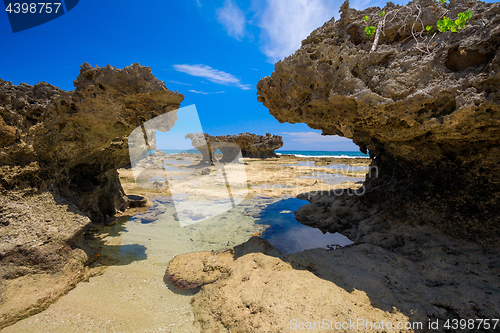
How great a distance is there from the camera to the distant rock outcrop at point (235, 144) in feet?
80.2

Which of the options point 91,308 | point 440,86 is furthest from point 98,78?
point 440,86

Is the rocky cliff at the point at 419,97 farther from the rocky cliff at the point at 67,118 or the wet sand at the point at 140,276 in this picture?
the wet sand at the point at 140,276

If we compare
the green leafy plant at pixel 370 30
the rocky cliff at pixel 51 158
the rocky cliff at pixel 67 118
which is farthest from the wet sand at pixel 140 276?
the green leafy plant at pixel 370 30

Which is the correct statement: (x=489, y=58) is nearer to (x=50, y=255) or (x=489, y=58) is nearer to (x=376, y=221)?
(x=376, y=221)

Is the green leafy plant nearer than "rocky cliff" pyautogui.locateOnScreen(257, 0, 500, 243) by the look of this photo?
No

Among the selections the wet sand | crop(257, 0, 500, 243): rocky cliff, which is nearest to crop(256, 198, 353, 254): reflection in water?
the wet sand

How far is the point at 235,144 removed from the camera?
29.5 m

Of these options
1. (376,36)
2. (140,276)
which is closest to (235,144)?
(376,36)

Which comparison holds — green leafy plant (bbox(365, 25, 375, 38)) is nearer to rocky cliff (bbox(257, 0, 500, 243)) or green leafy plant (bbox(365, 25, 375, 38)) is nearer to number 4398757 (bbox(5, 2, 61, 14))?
rocky cliff (bbox(257, 0, 500, 243))

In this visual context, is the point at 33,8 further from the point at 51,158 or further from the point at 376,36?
the point at 376,36

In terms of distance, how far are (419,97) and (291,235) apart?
4.15 meters

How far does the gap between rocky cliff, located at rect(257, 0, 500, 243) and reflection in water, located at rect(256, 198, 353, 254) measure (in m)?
0.68

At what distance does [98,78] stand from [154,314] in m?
4.32

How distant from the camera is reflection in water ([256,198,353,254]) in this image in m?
5.02
